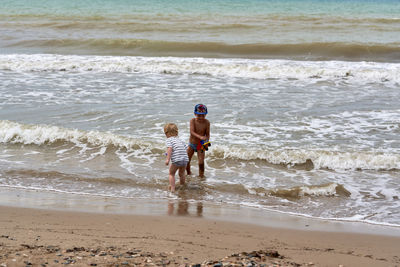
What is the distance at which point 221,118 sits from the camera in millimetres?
10430

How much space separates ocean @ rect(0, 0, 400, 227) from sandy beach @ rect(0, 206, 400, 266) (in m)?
1.00

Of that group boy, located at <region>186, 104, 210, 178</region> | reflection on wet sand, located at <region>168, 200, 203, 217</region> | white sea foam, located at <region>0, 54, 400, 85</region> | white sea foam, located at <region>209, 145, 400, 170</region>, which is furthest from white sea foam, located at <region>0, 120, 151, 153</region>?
white sea foam, located at <region>0, 54, 400, 85</region>

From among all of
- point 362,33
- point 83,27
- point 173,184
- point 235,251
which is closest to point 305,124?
point 173,184

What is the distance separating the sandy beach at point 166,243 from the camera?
409 centimetres

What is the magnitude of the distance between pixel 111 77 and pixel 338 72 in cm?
694

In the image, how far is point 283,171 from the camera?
784cm

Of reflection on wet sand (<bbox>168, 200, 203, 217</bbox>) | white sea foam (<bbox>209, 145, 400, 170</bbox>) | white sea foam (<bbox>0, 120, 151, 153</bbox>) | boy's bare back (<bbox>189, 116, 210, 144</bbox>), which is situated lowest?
reflection on wet sand (<bbox>168, 200, 203, 217</bbox>)

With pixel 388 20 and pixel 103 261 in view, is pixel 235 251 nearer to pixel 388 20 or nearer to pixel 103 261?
pixel 103 261

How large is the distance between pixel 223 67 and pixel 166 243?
1195cm

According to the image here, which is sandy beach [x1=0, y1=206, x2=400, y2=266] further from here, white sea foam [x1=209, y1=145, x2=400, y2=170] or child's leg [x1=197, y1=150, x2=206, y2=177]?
white sea foam [x1=209, y1=145, x2=400, y2=170]

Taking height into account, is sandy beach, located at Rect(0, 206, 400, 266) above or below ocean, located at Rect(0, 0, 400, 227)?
below

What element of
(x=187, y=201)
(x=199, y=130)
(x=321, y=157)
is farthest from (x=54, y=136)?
(x=321, y=157)

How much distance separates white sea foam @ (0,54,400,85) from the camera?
49.3 ft

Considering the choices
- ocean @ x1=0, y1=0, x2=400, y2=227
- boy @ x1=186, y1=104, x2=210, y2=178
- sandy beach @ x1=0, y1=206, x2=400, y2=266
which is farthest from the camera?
boy @ x1=186, y1=104, x2=210, y2=178
